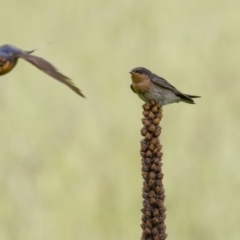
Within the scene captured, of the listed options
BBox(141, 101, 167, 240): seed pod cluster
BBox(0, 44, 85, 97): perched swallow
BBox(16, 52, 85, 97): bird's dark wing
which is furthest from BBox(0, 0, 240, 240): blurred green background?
BBox(16, 52, 85, 97): bird's dark wing

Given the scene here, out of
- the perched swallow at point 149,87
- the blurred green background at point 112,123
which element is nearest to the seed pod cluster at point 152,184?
the perched swallow at point 149,87

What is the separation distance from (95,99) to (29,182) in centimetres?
66

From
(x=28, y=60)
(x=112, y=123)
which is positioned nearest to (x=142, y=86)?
(x=28, y=60)

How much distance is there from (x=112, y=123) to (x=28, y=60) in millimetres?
2537

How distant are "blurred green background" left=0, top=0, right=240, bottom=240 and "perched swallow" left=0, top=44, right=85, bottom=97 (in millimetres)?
2196

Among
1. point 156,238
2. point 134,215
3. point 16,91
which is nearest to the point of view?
point 156,238

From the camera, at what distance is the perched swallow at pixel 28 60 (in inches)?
50.0

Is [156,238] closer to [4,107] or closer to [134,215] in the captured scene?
[134,215]

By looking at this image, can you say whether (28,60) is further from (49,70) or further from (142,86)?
(142,86)

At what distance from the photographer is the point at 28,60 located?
1.31 m

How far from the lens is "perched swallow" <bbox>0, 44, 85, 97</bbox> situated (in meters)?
1.27

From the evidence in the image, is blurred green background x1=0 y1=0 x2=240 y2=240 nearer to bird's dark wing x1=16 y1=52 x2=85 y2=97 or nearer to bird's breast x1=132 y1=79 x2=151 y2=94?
bird's breast x1=132 y1=79 x2=151 y2=94

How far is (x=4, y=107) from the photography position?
3773 millimetres

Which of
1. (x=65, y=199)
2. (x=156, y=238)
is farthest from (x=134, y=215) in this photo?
(x=156, y=238)
